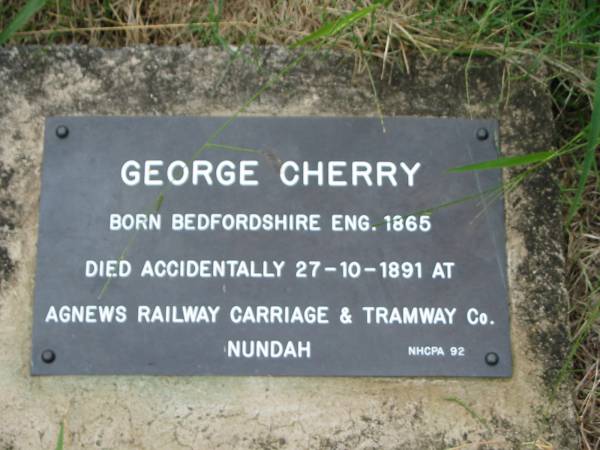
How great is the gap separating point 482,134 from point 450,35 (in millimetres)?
275

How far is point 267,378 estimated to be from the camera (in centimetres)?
183

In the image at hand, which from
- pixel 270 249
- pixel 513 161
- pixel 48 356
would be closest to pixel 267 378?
pixel 270 249

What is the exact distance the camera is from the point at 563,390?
1.84 meters

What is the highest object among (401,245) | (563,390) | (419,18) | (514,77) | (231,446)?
(419,18)

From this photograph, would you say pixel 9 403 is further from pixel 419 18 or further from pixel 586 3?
pixel 586 3

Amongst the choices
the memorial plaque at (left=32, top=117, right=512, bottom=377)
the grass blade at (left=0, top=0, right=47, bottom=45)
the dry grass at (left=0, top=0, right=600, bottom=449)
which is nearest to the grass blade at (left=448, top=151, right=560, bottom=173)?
the memorial plaque at (left=32, top=117, right=512, bottom=377)

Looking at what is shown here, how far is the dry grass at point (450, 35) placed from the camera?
1.99 meters

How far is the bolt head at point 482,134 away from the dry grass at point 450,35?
0.19m

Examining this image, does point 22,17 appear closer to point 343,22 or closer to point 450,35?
point 343,22

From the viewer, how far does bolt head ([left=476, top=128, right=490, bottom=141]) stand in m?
1.94

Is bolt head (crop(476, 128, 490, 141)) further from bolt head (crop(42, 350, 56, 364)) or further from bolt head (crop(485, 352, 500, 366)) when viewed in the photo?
bolt head (crop(42, 350, 56, 364))

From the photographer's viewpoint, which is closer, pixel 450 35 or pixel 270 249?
pixel 270 249

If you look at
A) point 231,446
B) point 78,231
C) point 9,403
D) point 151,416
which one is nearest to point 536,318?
point 231,446

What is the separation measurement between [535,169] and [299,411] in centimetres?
81
